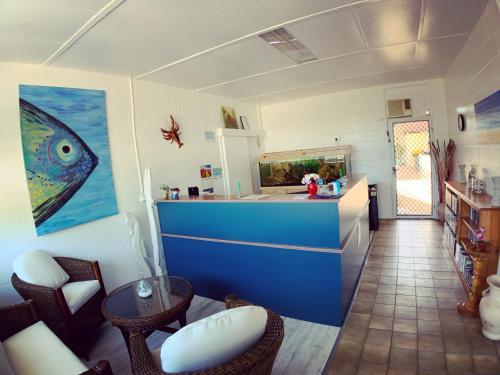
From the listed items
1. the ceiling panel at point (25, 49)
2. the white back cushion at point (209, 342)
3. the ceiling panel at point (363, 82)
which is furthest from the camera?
the ceiling panel at point (363, 82)

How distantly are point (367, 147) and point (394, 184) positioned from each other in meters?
0.93

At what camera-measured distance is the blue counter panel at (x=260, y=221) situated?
2518 mm

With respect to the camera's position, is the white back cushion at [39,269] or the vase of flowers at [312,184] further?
the vase of flowers at [312,184]

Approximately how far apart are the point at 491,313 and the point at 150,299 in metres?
2.67

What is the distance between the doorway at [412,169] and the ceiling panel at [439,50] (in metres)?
1.60

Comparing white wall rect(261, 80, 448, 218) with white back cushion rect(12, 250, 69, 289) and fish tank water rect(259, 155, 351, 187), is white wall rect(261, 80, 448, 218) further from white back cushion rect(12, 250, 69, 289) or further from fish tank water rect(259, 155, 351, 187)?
white back cushion rect(12, 250, 69, 289)

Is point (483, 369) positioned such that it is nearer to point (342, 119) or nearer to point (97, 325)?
point (97, 325)

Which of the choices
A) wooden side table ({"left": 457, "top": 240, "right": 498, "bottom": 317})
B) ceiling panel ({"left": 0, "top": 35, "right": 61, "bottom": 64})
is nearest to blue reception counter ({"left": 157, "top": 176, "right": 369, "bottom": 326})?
wooden side table ({"left": 457, "top": 240, "right": 498, "bottom": 317})

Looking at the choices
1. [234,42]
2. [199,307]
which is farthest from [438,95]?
[199,307]

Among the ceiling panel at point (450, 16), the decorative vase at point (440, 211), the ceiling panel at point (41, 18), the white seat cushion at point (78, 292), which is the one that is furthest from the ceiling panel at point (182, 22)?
the decorative vase at point (440, 211)

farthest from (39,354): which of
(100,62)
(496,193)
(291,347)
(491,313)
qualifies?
(496,193)

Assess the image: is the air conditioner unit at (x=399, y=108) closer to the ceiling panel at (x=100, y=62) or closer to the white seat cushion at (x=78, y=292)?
the ceiling panel at (x=100, y=62)

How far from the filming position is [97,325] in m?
2.71

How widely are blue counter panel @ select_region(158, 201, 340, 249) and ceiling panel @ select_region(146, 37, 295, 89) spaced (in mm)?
1639
